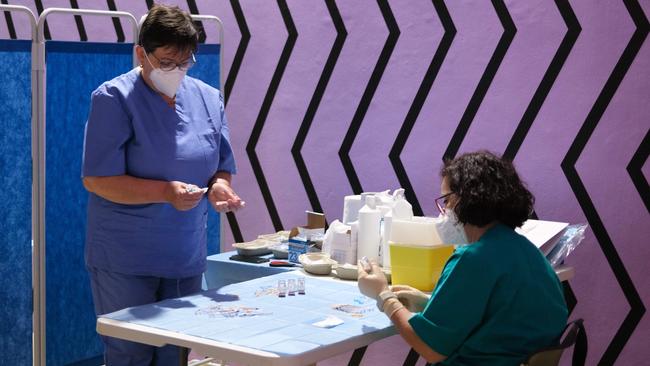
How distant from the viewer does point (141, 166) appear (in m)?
2.72

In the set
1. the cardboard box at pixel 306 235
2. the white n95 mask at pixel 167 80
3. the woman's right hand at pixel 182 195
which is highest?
the white n95 mask at pixel 167 80

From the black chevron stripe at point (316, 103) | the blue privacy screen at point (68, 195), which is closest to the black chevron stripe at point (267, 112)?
the black chevron stripe at point (316, 103)

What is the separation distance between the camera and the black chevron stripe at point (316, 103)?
400 cm

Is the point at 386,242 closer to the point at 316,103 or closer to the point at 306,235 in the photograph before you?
the point at 306,235

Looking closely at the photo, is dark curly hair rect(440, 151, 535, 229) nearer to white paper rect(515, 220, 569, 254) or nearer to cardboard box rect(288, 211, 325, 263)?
white paper rect(515, 220, 569, 254)

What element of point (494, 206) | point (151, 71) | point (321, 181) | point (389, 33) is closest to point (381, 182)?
point (321, 181)

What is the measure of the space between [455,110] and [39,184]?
1.60 metres

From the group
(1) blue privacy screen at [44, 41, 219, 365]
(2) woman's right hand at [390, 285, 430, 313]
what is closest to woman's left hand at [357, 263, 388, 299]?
(2) woman's right hand at [390, 285, 430, 313]

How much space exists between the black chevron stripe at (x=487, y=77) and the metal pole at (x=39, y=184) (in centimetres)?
148

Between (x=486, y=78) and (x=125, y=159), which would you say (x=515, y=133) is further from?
(x=125, y=159)

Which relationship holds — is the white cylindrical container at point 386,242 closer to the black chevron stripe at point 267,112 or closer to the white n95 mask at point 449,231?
the white n95 mask at point 449,231

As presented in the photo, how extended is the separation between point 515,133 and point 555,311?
4.83 feet

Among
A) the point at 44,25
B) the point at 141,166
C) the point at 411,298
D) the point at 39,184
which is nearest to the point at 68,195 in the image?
the point at 39,184

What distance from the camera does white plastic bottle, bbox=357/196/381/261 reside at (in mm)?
3082
